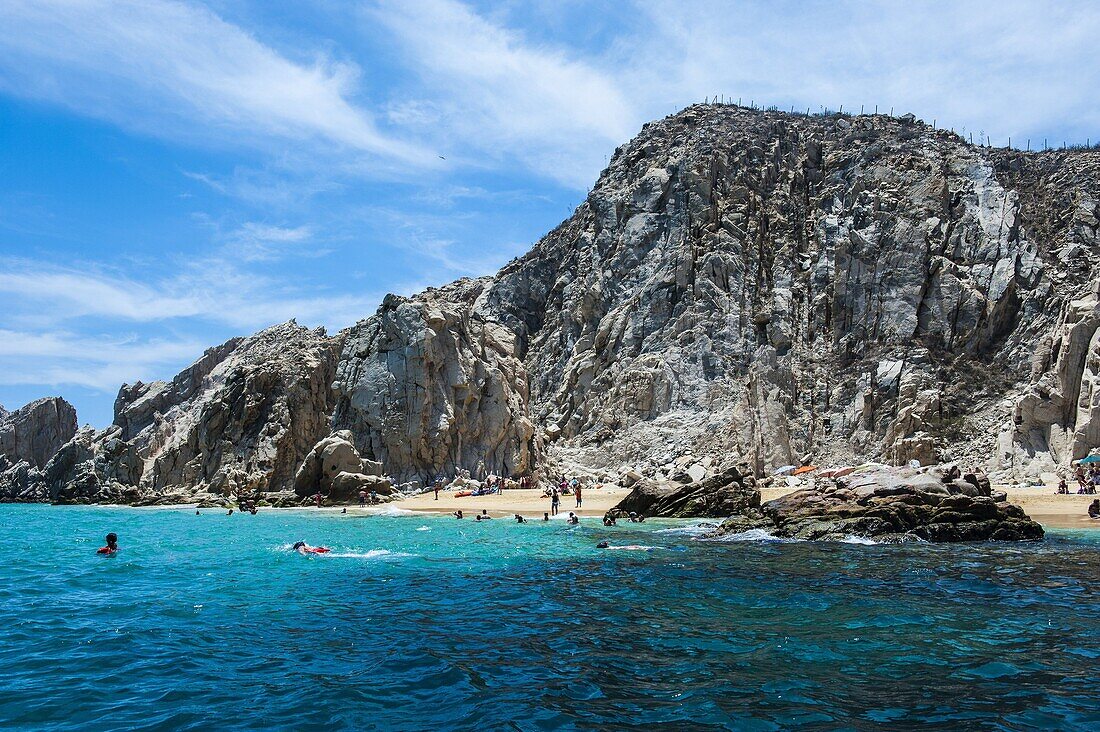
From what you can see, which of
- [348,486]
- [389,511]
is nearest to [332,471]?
[348,486]

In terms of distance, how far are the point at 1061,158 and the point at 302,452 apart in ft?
234

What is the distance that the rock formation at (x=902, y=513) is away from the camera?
24281 mm

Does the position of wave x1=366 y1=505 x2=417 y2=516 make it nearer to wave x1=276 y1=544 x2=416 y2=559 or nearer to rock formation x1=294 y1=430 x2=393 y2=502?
rock formation x1=294 y1=430 x2=393 y2=502

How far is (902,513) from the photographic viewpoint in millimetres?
24938

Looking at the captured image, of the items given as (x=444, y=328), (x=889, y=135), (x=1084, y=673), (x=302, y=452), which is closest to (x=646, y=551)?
(x=1084, y=673)

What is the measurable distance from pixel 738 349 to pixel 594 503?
71.0ft

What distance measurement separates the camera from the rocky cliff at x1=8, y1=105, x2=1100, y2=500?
50.2 m

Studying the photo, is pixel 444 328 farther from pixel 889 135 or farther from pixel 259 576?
pixel 889 135

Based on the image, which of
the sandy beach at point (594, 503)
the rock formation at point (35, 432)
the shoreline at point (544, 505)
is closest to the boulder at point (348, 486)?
the shoreline at point (544, 505)

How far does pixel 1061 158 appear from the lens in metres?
69.4

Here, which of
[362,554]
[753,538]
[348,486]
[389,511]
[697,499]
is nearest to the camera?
[362,554]

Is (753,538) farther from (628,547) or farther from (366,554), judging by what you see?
(366,554)

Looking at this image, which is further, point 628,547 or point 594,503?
point 594,503

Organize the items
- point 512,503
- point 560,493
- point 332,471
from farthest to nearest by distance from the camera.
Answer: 1. point 560,493
2. point 332,471
3. point 512,503
